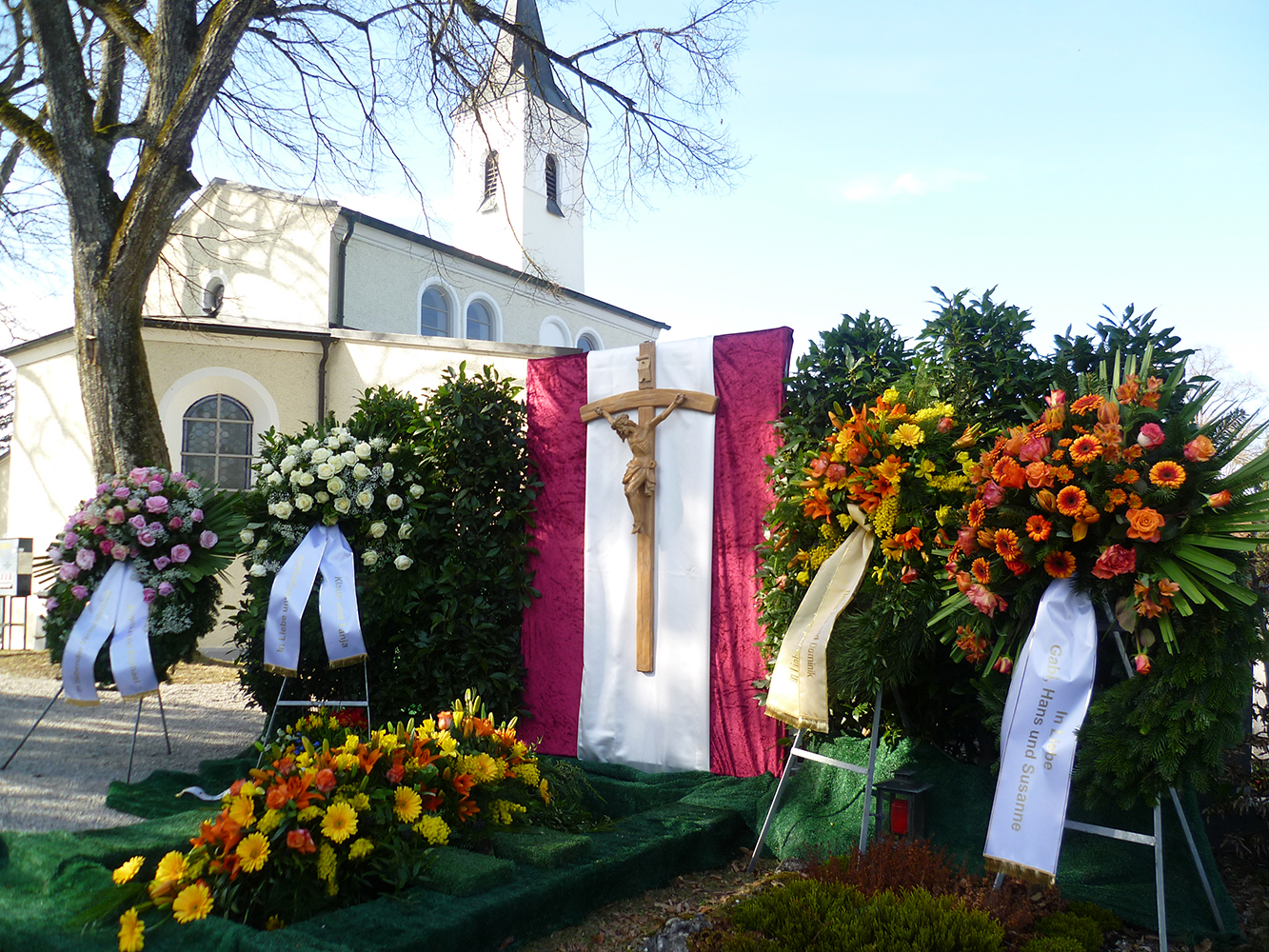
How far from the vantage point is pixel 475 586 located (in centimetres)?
599

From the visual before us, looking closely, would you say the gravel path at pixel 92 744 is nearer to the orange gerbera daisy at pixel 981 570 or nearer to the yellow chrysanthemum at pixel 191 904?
the yellow chrysanthemum at pixel 191 904

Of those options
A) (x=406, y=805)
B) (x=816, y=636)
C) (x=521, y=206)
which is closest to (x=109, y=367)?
(x=406, y=805)

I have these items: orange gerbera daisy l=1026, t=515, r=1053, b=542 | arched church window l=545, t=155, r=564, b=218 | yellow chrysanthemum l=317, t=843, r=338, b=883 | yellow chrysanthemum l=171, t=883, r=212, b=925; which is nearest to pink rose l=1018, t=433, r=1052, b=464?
orange gerbera daisy l=1026, t=515, r=1053, b=542

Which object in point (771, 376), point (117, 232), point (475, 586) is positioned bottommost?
point (475, 586)

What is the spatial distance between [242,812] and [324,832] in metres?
0.29

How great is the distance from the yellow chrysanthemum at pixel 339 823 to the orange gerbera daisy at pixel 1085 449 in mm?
2963

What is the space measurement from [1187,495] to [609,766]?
358 centimetres

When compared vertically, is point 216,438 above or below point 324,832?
above

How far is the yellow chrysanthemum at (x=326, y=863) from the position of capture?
312 centimetres

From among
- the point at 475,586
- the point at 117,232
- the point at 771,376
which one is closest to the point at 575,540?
the point at 475,586

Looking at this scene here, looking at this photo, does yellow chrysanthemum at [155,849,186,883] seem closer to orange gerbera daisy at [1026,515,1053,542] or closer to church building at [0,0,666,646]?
orange gerbera daisy at [1026,515,1053,542]

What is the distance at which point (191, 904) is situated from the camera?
9.51 ft

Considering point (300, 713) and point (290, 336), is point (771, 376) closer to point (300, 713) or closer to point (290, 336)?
point (300, 713)

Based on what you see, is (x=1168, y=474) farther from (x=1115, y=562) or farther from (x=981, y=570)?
(x=981, y=570)
